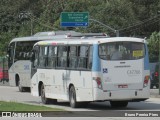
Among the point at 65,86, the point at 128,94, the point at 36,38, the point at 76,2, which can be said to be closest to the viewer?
the point at 128,94

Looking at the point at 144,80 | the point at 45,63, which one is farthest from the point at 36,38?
the point at 144,80

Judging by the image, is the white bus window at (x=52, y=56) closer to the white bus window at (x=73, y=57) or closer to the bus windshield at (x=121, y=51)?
the white bus window at (x=73, y=57)

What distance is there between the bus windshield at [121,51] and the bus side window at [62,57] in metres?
2.65

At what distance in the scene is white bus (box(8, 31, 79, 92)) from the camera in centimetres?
3581

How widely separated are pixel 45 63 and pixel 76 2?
48678mm

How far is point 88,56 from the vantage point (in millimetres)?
22094

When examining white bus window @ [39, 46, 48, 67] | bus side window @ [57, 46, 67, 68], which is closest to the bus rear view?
bus side window @ [57, 46, 67, 68]

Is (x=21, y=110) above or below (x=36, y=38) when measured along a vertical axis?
below

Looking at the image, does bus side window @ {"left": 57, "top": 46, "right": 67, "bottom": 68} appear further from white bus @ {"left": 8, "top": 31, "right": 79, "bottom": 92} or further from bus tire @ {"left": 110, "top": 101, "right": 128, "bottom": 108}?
white bus @ {"left": 8, "top": 31, "right": 79, "bottom": 92}

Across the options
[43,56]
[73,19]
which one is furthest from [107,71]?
[73,19]

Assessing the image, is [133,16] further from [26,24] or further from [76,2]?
[26,24]

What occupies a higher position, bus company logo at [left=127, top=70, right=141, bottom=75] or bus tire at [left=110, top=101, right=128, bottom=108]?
bus company logo at [left=127, top=70, right=141, bottom=75]

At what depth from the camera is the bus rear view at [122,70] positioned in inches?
Answer: 846

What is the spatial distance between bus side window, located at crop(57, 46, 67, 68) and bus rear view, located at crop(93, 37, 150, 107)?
2668 millimetres
